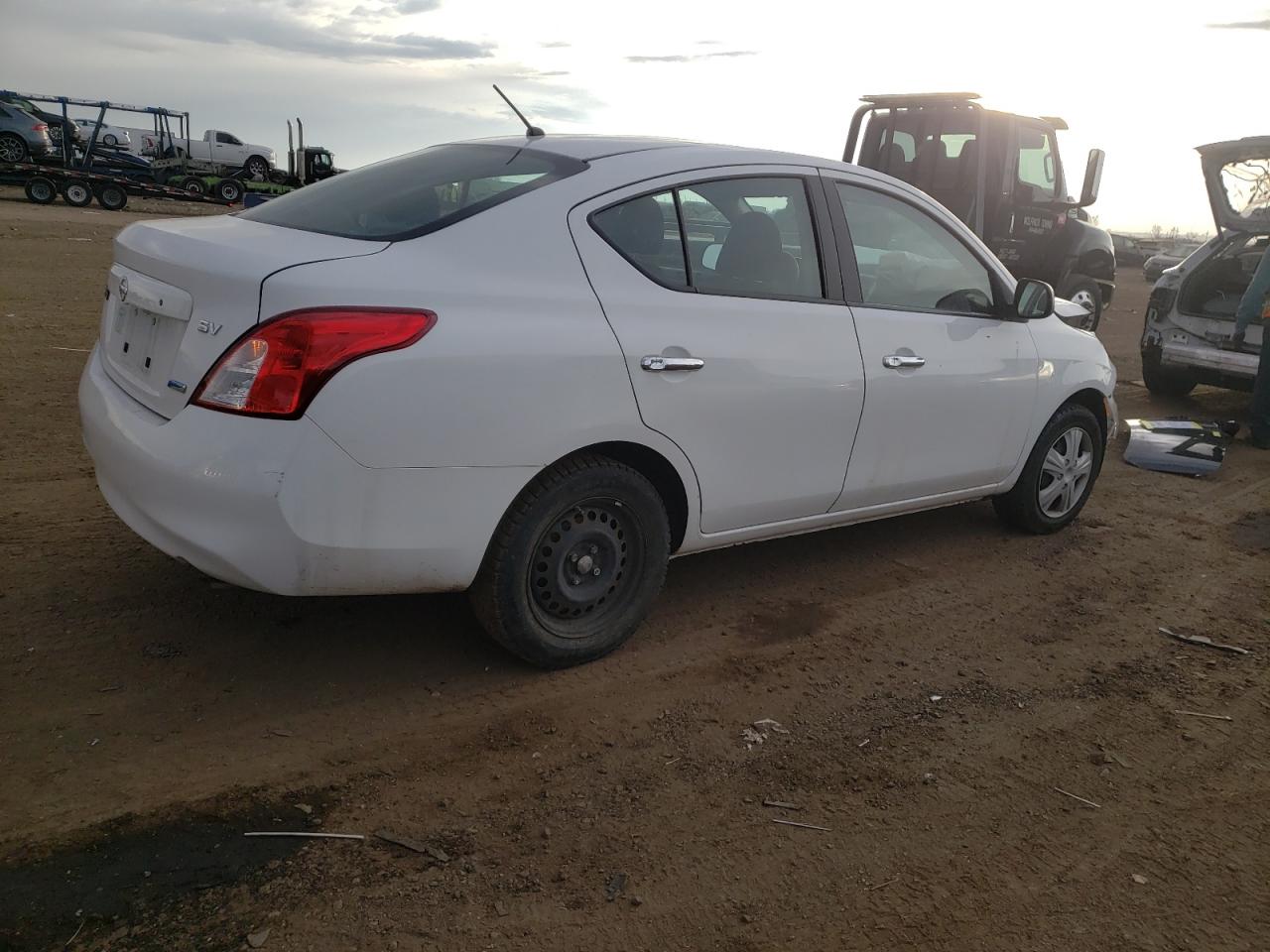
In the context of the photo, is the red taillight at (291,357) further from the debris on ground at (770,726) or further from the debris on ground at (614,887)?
the debris on ground at (770,726)

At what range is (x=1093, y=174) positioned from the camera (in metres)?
12.4

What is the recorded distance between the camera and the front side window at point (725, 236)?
3.67m

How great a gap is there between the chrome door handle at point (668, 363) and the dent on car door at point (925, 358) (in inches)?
35.2

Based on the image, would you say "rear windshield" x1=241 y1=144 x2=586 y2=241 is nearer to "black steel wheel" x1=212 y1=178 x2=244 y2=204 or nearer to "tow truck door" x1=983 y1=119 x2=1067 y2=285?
"tow truck door" x1=983 y1=119 x2=1067 y2=285

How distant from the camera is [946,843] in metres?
2.91

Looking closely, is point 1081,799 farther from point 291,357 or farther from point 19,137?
point 19,137

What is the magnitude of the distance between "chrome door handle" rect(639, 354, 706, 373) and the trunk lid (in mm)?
902

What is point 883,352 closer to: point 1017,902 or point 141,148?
point 1017,902

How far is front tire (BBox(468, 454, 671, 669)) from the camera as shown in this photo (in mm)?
3402

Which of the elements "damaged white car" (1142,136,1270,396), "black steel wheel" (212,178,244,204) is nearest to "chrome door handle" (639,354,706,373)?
"damaged white car" (1142,136,1270,396)

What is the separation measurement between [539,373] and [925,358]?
75.8 inches

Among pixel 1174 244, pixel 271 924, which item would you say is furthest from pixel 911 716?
pixel 1174 244

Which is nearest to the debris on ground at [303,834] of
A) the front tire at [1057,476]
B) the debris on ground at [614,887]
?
the debris on ground at [614,887]

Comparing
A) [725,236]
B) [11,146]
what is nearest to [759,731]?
[725,236]
